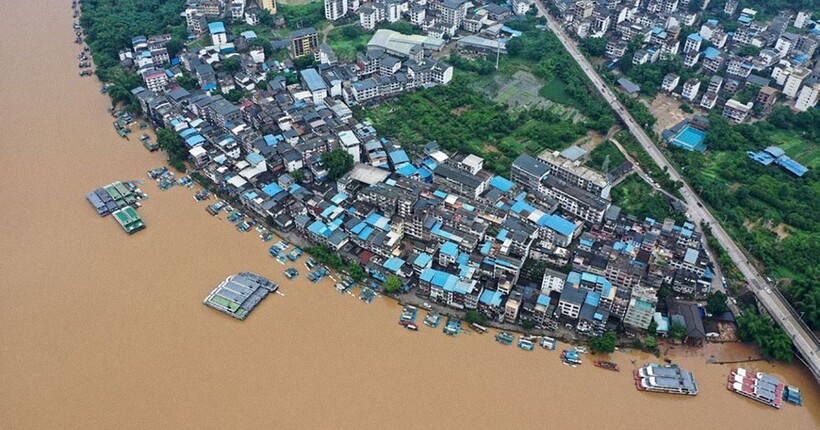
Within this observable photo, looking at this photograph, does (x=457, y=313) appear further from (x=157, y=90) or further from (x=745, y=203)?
(x=157, y=90)

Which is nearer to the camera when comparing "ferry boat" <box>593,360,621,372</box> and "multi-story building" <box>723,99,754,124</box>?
"ferry boat" <box>593,360,621,372</box>

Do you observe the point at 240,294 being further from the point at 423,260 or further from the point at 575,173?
the point at 575,173

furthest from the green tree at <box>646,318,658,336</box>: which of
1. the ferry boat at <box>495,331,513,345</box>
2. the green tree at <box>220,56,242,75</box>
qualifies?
the green tree at <box>220,56,242,75</box>

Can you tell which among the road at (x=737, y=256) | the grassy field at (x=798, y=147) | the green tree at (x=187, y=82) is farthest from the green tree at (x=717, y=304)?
the green tree at (x=187, y=82)

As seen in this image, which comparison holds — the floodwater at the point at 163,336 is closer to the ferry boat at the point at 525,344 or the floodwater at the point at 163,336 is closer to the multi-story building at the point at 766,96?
the ferry boat at the point at 525,344

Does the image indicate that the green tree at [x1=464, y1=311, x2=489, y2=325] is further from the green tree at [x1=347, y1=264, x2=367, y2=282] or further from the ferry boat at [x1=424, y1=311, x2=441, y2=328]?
the green tree at [x1=347, y1=264, x2=367, y2=282]

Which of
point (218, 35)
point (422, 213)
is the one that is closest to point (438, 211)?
point (422, 213)
